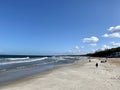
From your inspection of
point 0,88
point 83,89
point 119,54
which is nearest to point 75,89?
point 83,89

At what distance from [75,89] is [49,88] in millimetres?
1773

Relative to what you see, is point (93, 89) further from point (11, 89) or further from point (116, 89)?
point (11, 89)

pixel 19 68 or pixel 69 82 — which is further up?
pixel 19 68

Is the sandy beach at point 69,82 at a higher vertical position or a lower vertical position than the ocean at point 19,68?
lower

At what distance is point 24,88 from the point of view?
37.7ft

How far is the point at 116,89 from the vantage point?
1103 cm

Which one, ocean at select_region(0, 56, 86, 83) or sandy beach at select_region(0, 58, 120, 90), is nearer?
sandy beach at select_region(0, 58, 120, 90)

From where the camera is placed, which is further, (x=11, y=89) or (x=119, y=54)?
(x=119, y=54)

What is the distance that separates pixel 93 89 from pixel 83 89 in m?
0.66

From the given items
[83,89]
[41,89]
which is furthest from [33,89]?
[83,89]

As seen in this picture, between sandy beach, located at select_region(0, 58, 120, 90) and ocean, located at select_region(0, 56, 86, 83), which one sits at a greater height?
ocean, located at select_region(0, 56, 86, 83)

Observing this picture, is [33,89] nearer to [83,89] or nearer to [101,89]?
[83,89]

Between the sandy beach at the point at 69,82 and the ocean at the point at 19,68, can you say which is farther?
the ocean at the point at 19,68

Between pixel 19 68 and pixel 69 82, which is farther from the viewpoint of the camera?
pixel 19 68
